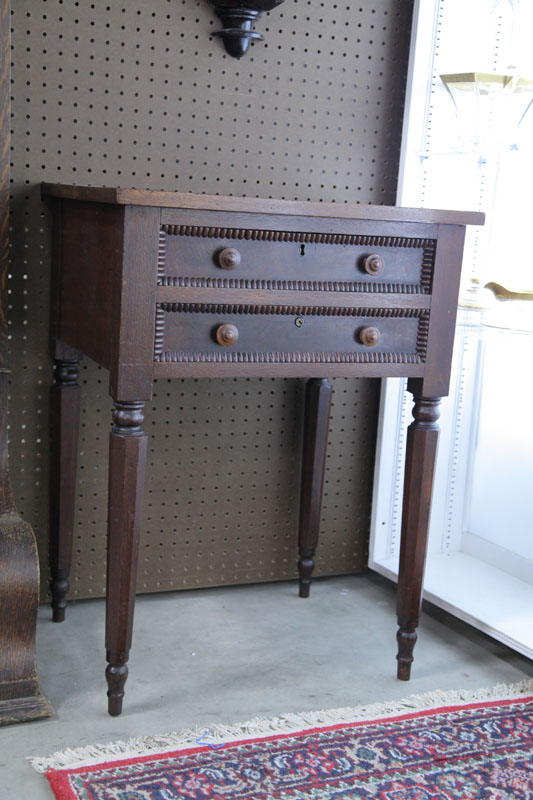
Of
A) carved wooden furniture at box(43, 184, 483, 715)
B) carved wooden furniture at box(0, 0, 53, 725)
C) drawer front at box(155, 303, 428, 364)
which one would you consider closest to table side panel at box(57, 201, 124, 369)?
carved wooden furniture at box(43, 184, 483, 715)

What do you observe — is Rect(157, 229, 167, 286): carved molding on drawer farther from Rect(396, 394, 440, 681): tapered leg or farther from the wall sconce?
the wall sconce

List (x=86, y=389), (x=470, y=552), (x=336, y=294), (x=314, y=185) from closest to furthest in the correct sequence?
(x=336, y=294), (x=86, y=389), (x=314, y=185), (x=470, y=552)

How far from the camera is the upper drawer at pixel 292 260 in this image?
1.67 m

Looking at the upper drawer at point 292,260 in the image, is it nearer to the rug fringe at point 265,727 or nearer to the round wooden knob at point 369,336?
the round wooden knob at point 369,336

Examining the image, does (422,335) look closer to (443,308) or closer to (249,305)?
(443,308)

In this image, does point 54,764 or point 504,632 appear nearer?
point 54,764

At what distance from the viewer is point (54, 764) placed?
5.32 feet

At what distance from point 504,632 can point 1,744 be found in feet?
3.41

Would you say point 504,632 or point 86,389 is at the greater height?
point 86,389

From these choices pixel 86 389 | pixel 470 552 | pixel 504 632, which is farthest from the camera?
pixel 470 552

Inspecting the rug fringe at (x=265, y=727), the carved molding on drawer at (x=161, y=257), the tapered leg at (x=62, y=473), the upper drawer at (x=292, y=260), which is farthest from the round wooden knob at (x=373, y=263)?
the rug fringe at (x=265, y=727)

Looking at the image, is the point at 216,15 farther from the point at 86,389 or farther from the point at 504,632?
the point at 504,632

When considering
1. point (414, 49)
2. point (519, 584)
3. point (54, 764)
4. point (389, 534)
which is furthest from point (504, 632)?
point (414, 49)

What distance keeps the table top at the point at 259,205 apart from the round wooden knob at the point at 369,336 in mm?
205
